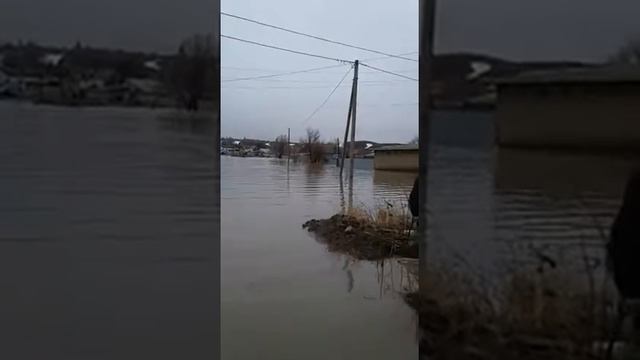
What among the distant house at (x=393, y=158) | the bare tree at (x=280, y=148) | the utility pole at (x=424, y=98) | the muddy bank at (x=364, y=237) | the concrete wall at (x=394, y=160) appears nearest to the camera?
the utility pole at (x=424, y=98)

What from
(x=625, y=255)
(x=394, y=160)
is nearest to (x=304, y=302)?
(x=625, y=255)

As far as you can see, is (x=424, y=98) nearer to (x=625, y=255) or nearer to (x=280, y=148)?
(x=625, y=255)

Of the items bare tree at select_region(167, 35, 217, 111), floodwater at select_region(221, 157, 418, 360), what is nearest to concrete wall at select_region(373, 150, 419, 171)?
floodwater at select_region(221, 157, 418, 360)

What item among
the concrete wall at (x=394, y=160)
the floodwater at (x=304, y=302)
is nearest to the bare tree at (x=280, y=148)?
the concrete wall at (x=394, y=160)

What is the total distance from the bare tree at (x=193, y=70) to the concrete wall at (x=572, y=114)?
1.20m

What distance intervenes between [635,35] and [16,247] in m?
2.56

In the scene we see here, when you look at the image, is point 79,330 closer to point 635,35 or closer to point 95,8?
point 95,8

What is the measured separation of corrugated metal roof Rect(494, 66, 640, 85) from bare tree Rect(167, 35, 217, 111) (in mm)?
1282

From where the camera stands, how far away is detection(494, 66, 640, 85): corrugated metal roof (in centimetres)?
247

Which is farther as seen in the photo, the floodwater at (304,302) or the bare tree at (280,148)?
the bare tree at (280,148)

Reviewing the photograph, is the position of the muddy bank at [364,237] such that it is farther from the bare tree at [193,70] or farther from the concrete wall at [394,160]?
the concrete wall at [394,160]

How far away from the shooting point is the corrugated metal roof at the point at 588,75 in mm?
2469

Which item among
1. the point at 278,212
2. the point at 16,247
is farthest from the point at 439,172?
the point at 278,212

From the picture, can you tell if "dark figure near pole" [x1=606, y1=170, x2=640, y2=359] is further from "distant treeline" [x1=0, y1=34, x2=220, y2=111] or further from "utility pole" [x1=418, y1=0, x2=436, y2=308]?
"distant treeline" [x1=0, y1=34, x2=220, y2=111]
